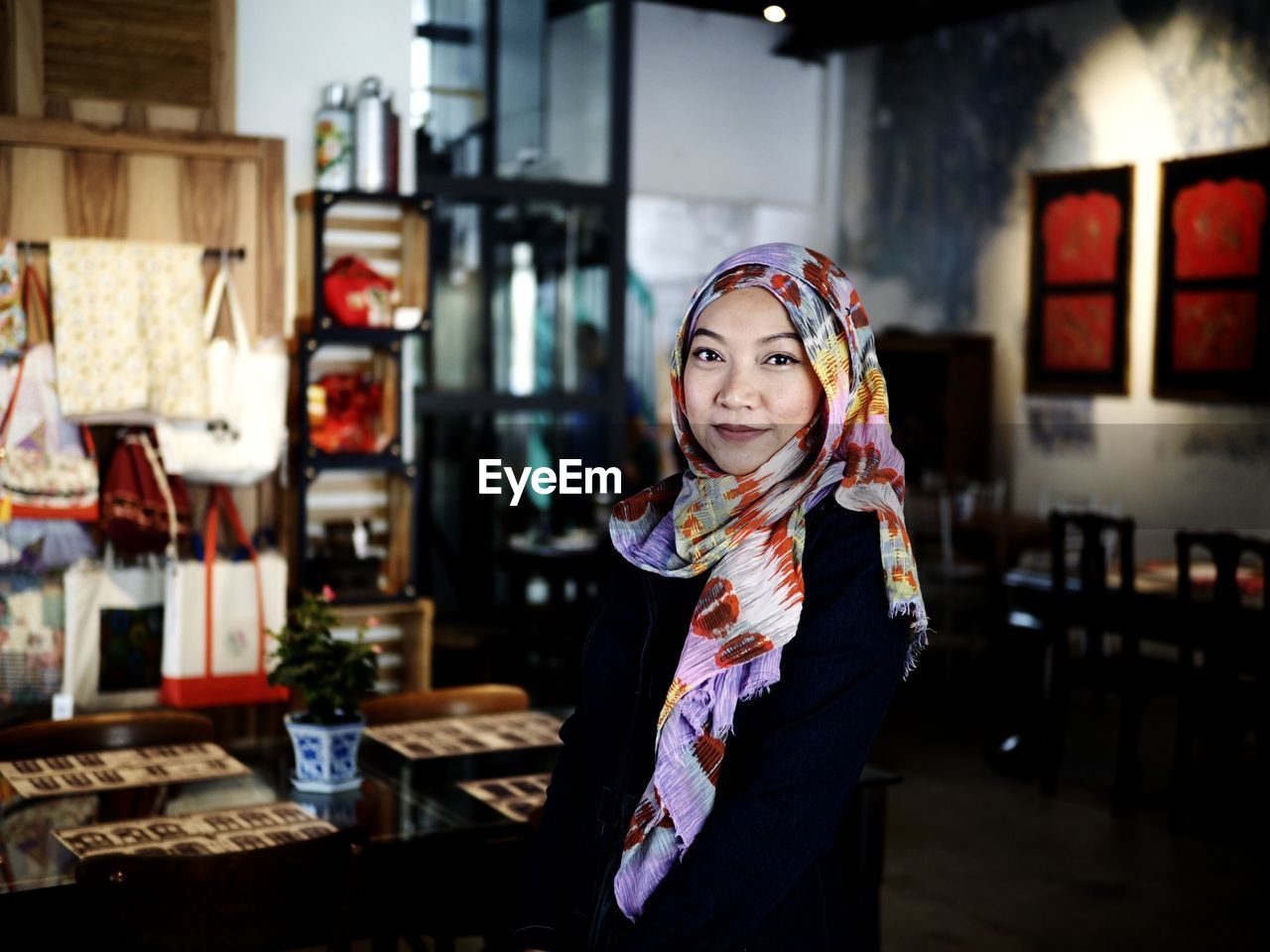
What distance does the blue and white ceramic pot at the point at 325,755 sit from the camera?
2715 mm

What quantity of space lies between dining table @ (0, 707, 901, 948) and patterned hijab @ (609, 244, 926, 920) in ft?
2.22

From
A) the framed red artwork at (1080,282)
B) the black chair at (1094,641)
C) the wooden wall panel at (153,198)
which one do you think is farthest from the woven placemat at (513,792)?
the framed red artwork at (1080,282)

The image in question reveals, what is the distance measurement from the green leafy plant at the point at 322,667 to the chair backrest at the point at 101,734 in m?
0.43

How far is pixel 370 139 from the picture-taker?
14.8 feet

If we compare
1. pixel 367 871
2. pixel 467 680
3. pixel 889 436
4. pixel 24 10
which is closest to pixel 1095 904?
pixel 467 680

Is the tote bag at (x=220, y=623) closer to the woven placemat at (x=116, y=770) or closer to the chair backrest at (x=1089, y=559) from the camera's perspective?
the woven placemat at (x=116, y=770)

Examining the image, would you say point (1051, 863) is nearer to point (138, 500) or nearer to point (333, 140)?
point (138, 500)

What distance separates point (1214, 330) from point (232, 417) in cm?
562

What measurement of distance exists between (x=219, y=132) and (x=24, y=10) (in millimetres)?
602

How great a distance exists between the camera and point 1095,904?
4.41m

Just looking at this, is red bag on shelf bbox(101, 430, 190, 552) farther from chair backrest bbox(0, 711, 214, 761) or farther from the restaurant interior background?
chair backrest bbox(0, 711, 214, 761)

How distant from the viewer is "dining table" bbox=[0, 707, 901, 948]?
2.18 metres

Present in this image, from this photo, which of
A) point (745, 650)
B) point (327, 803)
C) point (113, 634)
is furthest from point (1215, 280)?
point (745, 650)

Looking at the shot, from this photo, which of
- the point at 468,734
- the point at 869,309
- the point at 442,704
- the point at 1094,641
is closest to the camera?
the point at 468,734
